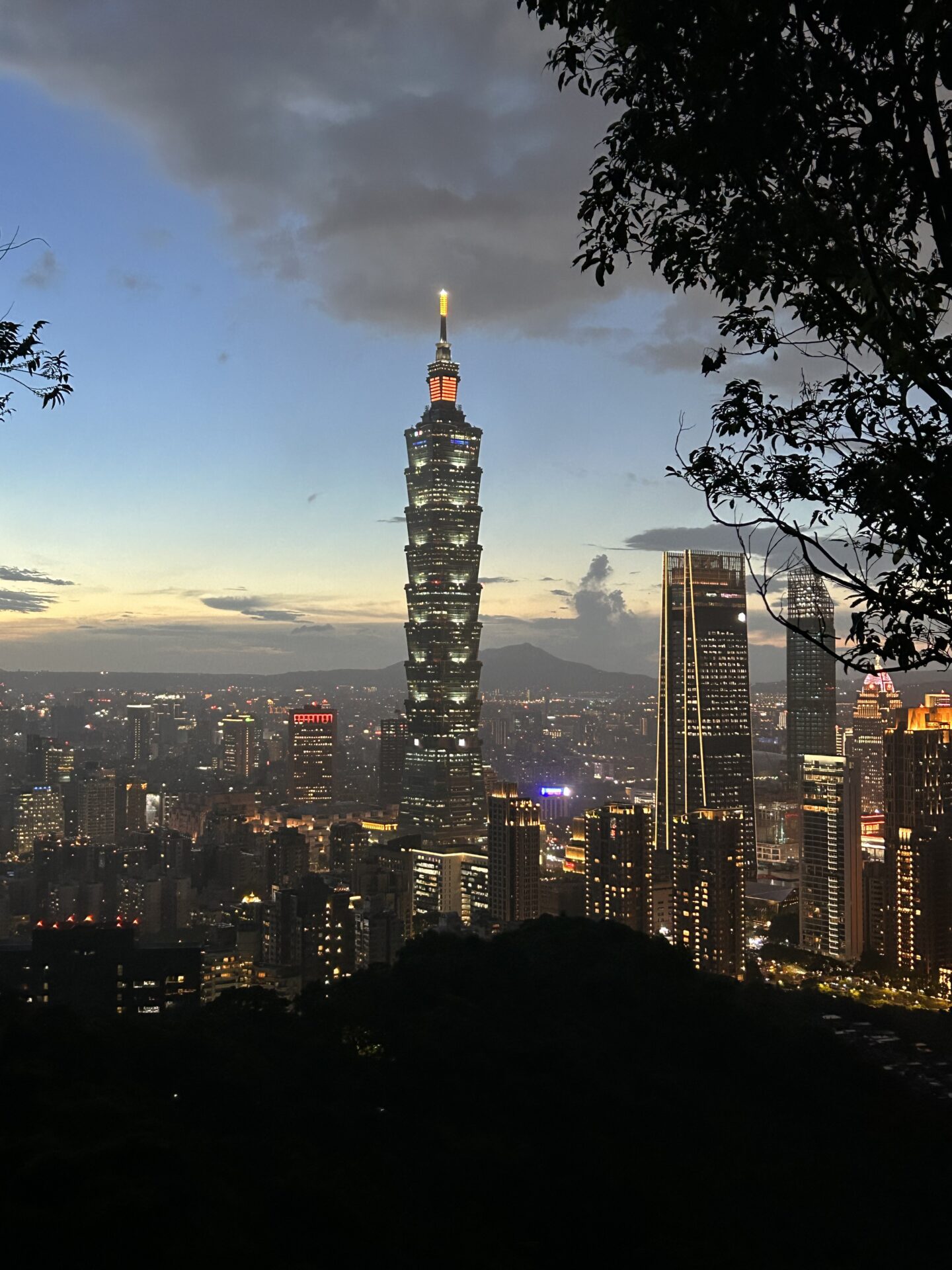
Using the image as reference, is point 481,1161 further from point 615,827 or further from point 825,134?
point 615,827

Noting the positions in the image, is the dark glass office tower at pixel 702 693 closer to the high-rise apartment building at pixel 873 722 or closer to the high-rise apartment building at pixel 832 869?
the high-rise apartment building at pixel 873 722

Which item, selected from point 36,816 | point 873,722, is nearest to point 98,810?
point 36,816

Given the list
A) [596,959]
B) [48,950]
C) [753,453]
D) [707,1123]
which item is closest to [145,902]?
[48,950]

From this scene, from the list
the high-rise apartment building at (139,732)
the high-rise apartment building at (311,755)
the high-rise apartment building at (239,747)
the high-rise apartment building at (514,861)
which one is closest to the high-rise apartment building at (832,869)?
the high-rise apartment building at (514,861)

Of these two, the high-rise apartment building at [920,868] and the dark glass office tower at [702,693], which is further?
the dark glass office tower at [702,693]

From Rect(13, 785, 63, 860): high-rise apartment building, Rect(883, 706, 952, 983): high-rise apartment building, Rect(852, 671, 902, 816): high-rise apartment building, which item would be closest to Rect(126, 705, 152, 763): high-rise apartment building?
Rect(13, 785, 63, 860): high-rise apartment building

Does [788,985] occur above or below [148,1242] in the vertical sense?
below

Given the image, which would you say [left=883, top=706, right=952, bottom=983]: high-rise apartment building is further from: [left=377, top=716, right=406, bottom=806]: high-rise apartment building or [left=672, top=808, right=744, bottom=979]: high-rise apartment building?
[left=377, top=716, right=406, bottom=806]: high-rise apartment building
